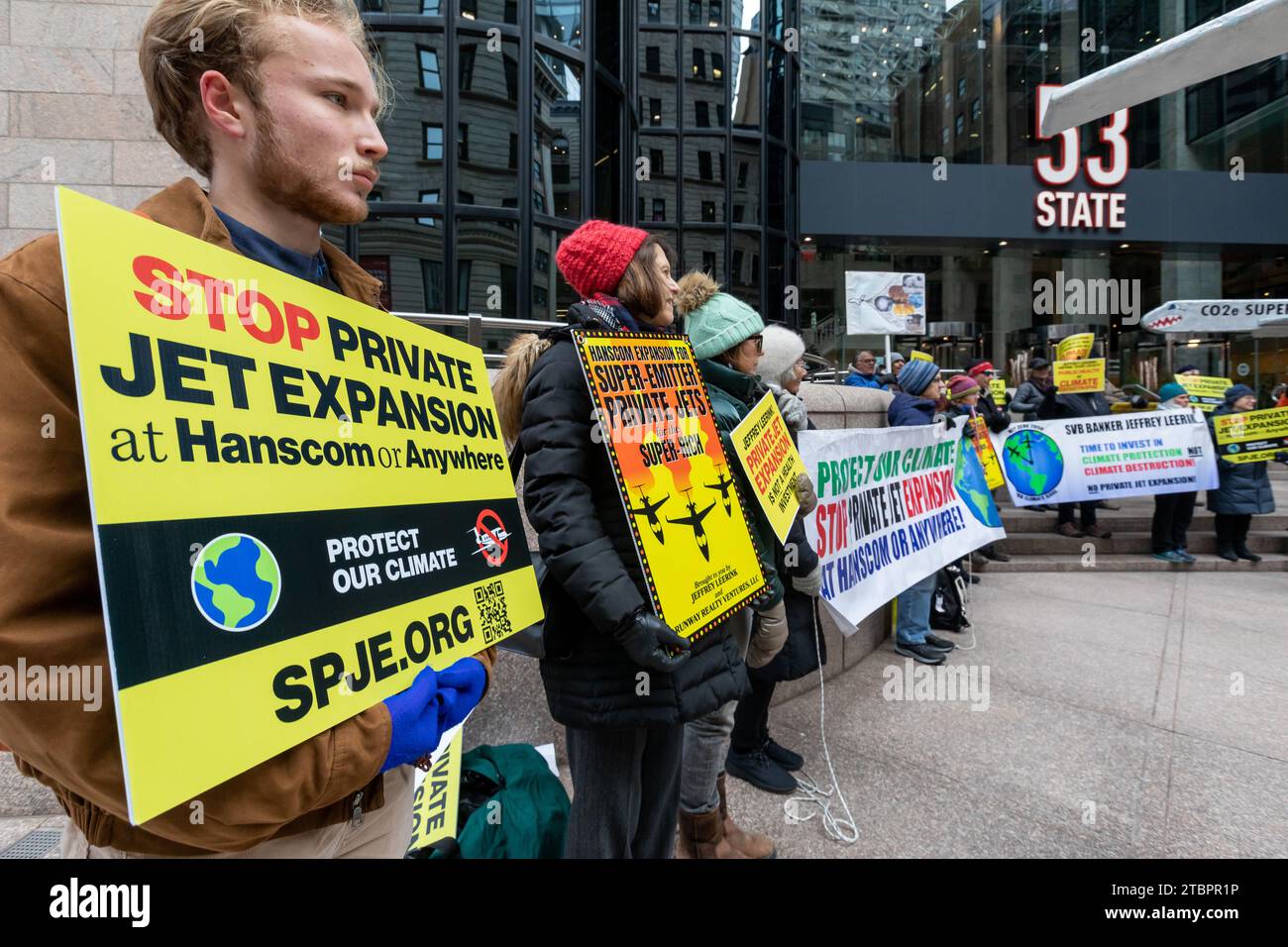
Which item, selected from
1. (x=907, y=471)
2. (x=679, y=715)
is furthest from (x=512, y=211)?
(x=679, y=715)

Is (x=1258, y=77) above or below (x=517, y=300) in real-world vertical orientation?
above

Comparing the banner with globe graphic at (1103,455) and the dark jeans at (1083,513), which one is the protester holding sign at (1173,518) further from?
the dark jeans at (1083,513)

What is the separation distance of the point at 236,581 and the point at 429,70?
10972 mm

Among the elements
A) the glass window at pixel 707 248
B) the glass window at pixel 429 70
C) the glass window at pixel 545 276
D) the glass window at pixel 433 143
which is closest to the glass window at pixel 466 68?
the glass window at pixel 429 70

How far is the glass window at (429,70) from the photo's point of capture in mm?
9656

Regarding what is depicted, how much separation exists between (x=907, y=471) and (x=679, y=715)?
3.41 meters

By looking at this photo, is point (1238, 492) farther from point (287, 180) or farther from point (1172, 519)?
point (287, 180)

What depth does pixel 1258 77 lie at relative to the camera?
69.3ft

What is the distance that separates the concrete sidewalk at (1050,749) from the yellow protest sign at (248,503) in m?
2.15

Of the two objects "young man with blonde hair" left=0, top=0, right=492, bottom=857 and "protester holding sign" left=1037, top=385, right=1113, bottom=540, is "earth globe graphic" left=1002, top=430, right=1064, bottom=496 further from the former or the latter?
"young man with blonde hair" left=0, top=0, right=492, bottom=857

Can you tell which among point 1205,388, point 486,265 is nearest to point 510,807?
point 486,265

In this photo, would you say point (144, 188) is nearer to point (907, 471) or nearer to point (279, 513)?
point (279, 513)

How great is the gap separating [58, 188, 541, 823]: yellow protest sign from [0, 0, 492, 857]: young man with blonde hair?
7 centimetres
